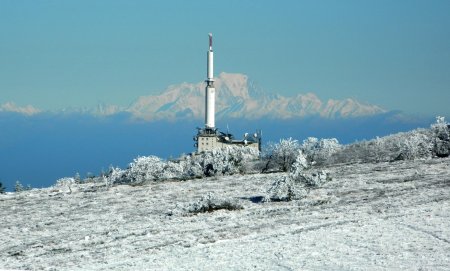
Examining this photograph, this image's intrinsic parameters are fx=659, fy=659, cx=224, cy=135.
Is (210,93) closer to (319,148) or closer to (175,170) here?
(319,148)

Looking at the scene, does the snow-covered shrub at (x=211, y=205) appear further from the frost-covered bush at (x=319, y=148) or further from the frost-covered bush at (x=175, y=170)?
the frost-covered bush at (x=319, y=148)

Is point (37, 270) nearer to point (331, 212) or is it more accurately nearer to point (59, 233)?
point (59, 233)

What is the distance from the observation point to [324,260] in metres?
19.6

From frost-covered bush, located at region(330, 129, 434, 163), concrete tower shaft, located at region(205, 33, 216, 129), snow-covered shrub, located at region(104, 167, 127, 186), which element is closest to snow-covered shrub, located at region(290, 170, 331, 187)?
frost-covered bush, located at region(330, 129, 434, 163)

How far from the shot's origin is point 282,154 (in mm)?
57688

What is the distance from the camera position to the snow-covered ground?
20266mm

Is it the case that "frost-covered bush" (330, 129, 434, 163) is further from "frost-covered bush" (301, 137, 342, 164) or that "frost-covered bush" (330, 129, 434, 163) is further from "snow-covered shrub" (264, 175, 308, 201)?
"snow-covered shrub" (264, 175, 308, 201)

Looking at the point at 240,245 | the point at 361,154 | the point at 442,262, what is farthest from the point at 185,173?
the point at 442,262

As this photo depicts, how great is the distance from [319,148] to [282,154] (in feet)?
22.3

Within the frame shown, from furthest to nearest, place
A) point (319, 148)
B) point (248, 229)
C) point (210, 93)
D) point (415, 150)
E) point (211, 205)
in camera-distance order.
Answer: point (210, 93) < point (319, 148) < point (415, 150) < point (211, 205) < point (248, 229)

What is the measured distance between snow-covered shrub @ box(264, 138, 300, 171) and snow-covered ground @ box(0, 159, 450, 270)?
15114 millimetres

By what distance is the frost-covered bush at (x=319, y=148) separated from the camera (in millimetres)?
61062

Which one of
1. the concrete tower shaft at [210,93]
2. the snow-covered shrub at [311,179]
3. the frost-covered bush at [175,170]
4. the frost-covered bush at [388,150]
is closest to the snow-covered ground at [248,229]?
the snow-covered shrub at [311,179]

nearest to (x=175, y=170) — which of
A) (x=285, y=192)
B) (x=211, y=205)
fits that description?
(x=285, y=192)
